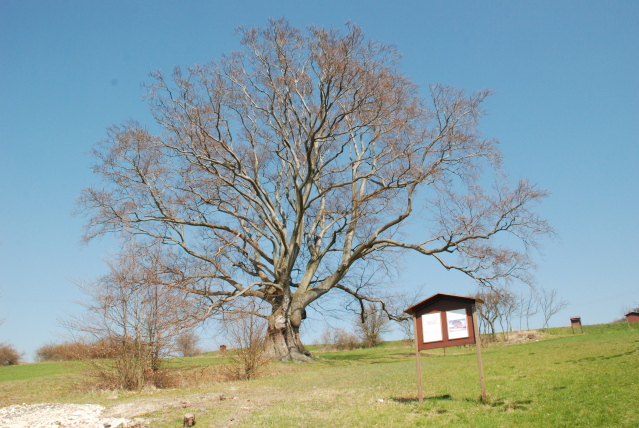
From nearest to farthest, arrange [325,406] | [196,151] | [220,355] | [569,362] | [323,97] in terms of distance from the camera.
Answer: [325,406]
[569,362]
[220,355]
[323,97]
[196,151]

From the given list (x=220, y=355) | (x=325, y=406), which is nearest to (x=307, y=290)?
(x=220, y=355)

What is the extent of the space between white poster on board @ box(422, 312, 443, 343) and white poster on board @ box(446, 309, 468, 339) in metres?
0.19

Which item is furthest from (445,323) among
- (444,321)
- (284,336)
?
(284,336)

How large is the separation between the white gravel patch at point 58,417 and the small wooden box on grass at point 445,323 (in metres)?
5.65

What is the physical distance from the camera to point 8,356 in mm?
37750

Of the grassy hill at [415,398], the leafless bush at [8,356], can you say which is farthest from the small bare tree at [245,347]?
the leafless bush at [8,356]

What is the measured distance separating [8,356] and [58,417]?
34.8m

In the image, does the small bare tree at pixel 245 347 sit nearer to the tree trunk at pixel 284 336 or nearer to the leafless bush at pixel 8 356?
the tree trunk at pixel 284 336

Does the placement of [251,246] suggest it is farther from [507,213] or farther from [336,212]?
[507,213]

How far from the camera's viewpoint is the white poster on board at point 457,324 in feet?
32.5

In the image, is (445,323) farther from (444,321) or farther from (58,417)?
(58,417)

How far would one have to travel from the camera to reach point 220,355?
1603 centimetres

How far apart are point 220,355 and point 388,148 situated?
12573mm

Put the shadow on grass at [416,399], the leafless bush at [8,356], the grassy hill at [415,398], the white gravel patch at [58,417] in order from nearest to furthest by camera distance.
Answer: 1. the grassy hill at [415,398]
2. the white gravel patch at [58,417]
3. the shadow on grass at [416,399]
4. the leafless bush at [8,356]
